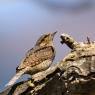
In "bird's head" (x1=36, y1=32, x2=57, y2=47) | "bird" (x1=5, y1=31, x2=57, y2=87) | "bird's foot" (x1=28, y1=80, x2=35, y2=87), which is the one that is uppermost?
"bird's head" (x1=36, y1=32, x2=57, y2=47)

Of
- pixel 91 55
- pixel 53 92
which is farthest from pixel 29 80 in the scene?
pixel 91 55

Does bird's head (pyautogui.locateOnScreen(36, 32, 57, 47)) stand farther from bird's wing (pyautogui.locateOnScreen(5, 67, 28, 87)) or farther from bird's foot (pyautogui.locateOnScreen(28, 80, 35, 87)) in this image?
bird's foot (pyautogui.locateOnScreen(28, 80, 35, 87))

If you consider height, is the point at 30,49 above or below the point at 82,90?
above

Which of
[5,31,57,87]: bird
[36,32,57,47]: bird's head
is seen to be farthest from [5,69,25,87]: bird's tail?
[36,32,57,47]: bird's head

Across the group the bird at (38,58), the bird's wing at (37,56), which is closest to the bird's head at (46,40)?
the bird at (38,58)

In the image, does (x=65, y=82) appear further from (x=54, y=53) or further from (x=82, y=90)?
(x=54, y=53)

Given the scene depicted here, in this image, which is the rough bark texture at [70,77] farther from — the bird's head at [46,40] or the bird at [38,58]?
the bird's head at [46,40]

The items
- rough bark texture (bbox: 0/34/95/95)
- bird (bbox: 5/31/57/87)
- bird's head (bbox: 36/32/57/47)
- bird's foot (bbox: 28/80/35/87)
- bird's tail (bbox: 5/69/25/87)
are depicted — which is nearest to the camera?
rough bark texture (bbox: 0/34/95/95)
